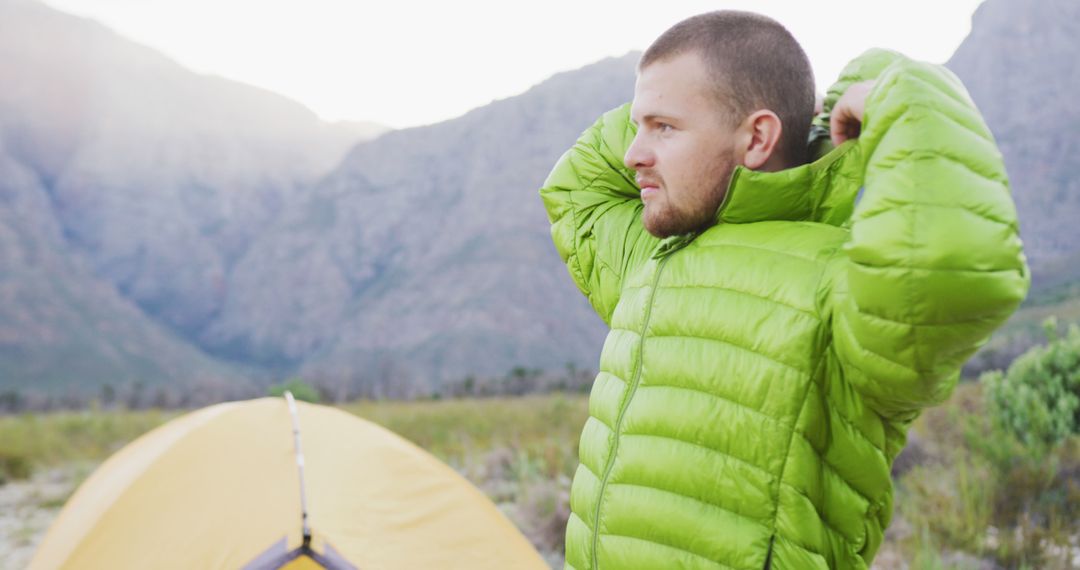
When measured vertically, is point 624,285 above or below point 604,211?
below

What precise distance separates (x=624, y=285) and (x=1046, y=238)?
3108 inches

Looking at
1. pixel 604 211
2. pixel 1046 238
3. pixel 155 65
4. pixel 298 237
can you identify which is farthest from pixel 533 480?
pixel 155 65

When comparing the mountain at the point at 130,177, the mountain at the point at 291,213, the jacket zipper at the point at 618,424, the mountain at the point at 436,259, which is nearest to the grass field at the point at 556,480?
the jacket zipper at the point at 618,424

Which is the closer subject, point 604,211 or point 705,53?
point 705,53

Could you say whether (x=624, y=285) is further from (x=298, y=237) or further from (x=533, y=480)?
(x=298, y=237)

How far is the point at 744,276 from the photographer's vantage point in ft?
4.82

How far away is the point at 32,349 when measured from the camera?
60750 millimetres

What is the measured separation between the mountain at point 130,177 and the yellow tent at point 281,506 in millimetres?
69298

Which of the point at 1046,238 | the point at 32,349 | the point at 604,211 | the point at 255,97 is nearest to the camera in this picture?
the point at 604,211

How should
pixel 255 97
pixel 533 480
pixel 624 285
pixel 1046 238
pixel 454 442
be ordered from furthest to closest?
pixel 255 97 → pixel 1046 238 → pixel 454 442 → pixel 533 480 → pixel 624 285

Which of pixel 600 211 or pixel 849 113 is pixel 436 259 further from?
pixel 849 113

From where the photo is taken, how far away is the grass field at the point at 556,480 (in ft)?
14.5

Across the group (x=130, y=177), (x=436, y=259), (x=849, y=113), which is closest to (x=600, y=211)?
(x=849, y=113)

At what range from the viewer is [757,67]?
4.99 ft
